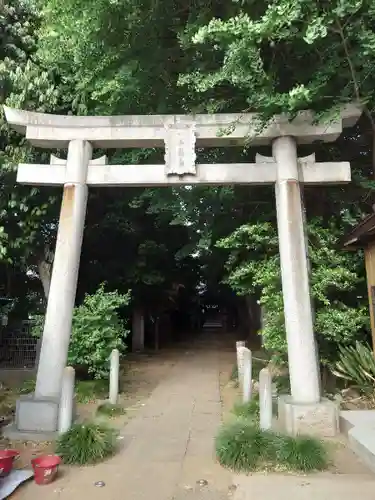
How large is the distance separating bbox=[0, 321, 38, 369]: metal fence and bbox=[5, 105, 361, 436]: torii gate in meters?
7.74

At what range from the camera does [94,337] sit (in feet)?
36.2

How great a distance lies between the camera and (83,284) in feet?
57.7

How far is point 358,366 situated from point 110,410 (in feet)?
16.6

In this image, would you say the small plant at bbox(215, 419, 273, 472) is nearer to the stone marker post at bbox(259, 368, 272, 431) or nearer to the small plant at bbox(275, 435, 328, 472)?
the small plant at bbox(275, 435, 328, 472)

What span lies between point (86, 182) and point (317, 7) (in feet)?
16.5

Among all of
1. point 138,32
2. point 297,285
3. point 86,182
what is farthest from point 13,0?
point 297,285

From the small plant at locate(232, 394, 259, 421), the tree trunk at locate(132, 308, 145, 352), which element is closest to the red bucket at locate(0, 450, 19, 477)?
the small plant at locate(232, 394, 259, 421)

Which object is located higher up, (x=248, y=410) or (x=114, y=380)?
(x=114, y=380)

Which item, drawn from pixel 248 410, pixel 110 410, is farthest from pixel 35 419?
pixel 248 410

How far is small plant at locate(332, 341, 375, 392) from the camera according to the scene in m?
8.32

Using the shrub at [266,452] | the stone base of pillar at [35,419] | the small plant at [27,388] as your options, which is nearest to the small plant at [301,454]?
the shrub at [266,452]

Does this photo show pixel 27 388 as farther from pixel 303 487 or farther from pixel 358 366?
pixel 303 487

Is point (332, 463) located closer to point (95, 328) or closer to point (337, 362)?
point (337, 362)

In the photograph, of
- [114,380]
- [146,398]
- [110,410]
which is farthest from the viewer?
[146,398]
